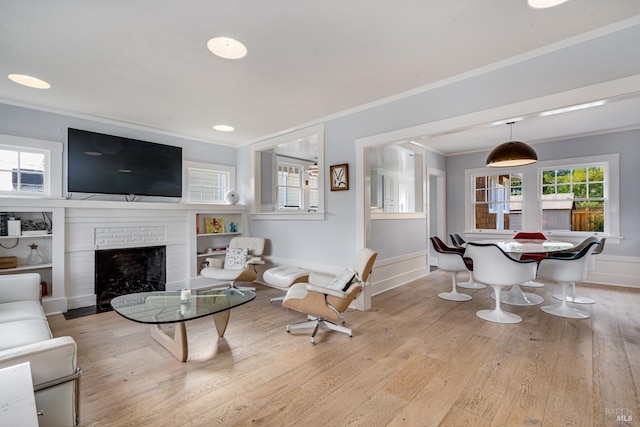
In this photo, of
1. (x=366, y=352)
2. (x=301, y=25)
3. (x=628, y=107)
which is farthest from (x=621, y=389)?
(x=628, y=107)

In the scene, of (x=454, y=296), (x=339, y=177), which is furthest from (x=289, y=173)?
(x=454, y=296)

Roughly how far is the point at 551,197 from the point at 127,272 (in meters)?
7.38

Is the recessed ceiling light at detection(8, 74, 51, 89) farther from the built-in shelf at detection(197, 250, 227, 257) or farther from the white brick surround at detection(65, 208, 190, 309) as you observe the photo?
the built-in shelf at detection(197, 250, 227, 257)

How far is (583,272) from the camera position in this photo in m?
3.40

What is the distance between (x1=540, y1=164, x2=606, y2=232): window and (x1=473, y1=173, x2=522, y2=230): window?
44cm

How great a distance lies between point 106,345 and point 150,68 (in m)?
2.56

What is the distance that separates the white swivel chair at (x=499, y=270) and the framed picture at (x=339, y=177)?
1.69 metres

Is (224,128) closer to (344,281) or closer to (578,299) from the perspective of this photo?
(344,281)

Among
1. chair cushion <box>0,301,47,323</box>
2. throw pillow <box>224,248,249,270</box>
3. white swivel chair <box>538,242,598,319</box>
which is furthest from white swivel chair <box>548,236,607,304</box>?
chair cushion <box>0,301,47,323</box>

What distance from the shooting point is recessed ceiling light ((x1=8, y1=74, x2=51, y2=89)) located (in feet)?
9.30

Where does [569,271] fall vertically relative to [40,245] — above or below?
below

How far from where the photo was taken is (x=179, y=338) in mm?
2404

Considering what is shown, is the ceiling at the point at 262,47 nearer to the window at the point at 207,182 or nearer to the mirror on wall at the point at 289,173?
the mirror on wall at the point at 289,173

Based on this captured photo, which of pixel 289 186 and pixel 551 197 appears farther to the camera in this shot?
pixel 289 186
